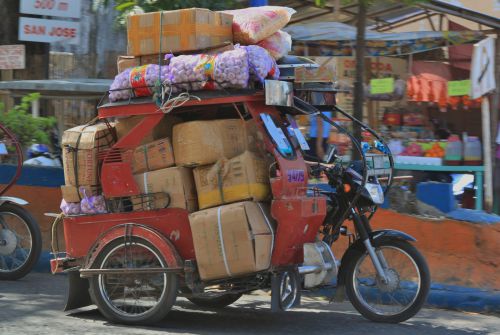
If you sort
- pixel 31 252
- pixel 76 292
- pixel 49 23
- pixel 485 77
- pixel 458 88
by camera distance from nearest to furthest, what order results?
1. pixel 76 292
2. pixel 31 252
3. pixel 485 77
4. pixel 458 88
5. pixel 49 23

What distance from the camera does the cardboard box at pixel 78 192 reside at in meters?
5.98

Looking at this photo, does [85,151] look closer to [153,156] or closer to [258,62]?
[153,156]

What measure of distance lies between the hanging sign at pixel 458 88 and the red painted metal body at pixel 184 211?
632cm

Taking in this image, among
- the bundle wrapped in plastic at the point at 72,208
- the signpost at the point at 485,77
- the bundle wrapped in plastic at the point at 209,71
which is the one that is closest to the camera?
the bundle wrapped in plastic at the point at 209,71

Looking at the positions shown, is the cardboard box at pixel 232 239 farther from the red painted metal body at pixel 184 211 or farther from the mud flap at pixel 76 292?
the mud flap at pixel 76 292

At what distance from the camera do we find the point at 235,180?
5.51 metres

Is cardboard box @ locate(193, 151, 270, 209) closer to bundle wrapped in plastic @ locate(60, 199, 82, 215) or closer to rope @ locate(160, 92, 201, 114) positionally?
rope @ locate(160, 92, 201, 114)

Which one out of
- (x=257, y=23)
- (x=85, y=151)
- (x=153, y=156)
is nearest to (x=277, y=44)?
(x=257, y=23)

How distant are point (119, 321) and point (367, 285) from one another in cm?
190

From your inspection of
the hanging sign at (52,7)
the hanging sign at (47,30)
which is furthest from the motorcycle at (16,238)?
the hanging sign at (52,7)

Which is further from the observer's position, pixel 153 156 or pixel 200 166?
pixel 153 156

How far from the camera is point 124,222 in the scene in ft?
19.2

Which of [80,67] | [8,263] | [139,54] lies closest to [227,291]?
[139,54]

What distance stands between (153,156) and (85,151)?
1.83ft
